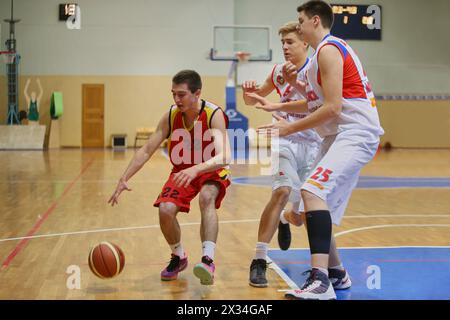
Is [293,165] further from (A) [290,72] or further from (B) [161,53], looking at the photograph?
(B) [161,53]

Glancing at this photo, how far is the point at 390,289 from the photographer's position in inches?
174

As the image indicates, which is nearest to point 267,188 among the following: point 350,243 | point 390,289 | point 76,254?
point 350,243

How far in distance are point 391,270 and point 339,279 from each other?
2.46 feet

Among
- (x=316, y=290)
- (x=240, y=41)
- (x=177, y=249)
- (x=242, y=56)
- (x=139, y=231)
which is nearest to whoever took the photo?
(x=316, y=290)

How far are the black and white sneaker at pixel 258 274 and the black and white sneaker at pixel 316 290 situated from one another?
1.59ft

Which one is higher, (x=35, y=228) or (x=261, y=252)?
(x=261, y=252)

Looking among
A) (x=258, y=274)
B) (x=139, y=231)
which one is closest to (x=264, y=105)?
(x=258, y=274)

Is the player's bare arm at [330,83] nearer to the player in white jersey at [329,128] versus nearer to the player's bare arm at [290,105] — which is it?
the player in white jersey at [329,128]

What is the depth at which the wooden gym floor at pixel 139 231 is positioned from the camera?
4.54 meters

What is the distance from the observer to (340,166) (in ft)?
13.5

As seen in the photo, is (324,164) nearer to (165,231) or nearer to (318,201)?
(318,201)

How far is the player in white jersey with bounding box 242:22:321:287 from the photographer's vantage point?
4930 mm

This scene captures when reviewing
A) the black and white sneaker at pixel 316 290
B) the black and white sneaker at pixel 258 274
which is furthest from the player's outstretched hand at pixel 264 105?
the black and white sneaker at pixel 316 290

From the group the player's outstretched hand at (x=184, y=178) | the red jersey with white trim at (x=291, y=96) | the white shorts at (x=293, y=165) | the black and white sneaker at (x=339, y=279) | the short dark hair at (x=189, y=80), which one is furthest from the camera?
the red jersey with white trim at (x=291, y=96)
